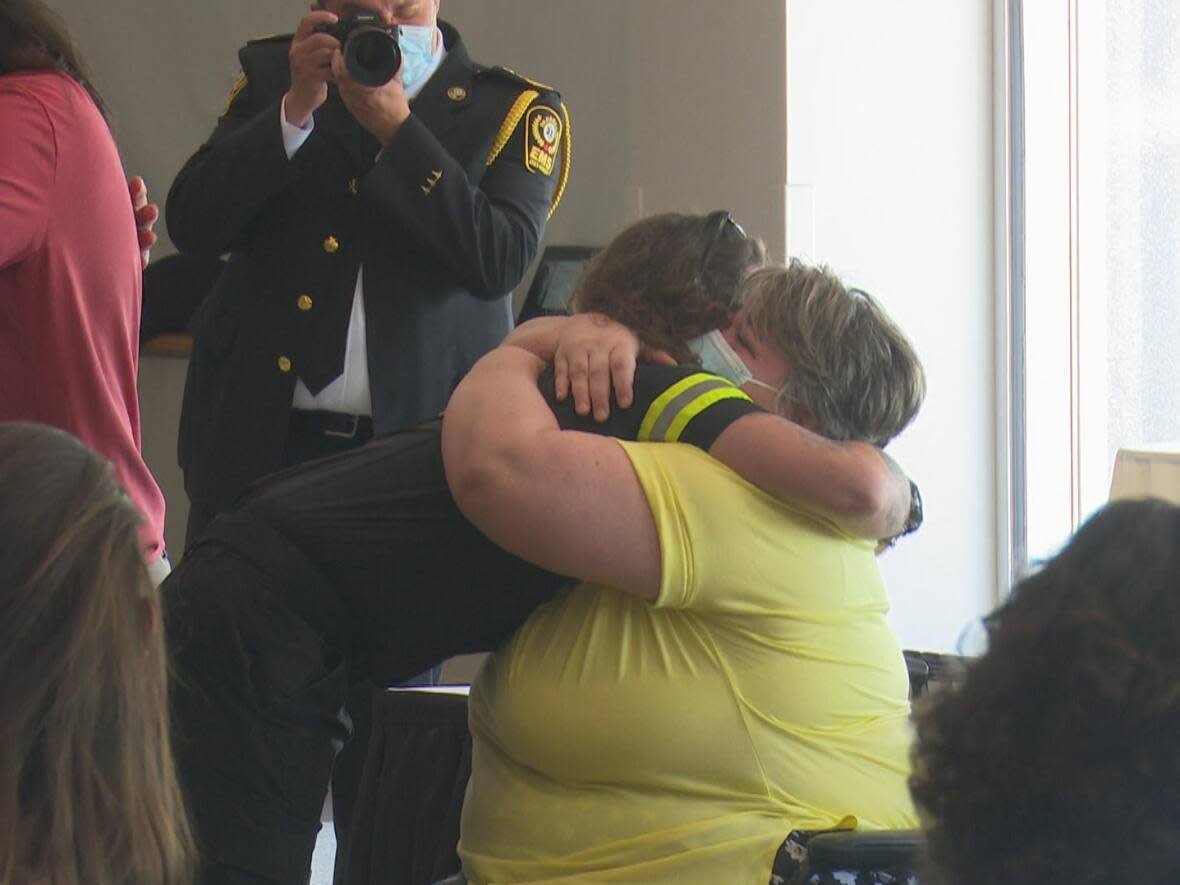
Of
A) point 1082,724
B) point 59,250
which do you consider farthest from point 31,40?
point 1082,724

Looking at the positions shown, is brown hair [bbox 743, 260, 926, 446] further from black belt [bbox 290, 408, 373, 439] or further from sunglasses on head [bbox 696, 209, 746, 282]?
black belt [bbox 290, 408, 373, 439]

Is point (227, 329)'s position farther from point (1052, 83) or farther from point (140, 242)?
point (1052, 83)

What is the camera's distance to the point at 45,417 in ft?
6.04

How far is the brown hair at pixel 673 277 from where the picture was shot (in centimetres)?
153

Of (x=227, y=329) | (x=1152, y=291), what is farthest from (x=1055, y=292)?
(x=227, y=329)

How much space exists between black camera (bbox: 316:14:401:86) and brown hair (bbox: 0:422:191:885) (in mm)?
1178

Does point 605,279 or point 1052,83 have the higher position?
point 1052,83

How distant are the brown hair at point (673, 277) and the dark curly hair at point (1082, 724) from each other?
2.41 ft

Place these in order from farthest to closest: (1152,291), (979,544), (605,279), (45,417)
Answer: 1. (979,544)
2. (1152,291)
3. (45,417)
4. (605,279)

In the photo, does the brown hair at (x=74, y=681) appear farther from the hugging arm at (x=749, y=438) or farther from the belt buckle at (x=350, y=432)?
the belt buckle at (x=350, y=432)

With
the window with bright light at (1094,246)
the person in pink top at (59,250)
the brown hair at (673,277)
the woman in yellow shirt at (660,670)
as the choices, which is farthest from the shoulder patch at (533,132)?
the window with bright light at (1094,246)

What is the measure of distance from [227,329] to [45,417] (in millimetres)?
485

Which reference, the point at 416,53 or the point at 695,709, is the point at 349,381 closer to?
the point at 416,53

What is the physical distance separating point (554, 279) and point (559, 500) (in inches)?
94.4
